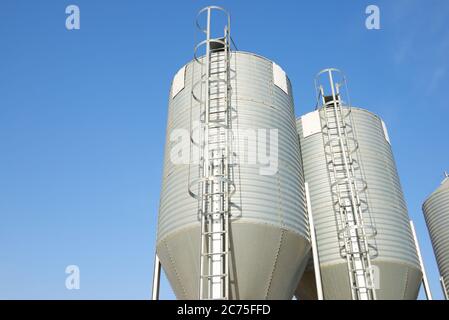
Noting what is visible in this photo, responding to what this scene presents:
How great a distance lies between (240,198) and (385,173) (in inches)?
377

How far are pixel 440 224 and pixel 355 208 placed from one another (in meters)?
14.0

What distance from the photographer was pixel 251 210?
13516 mm

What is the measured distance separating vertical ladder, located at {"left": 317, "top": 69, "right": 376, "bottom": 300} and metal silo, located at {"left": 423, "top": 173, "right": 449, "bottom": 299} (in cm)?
1186

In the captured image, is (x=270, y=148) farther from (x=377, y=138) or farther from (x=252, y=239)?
(x=377, y=138)

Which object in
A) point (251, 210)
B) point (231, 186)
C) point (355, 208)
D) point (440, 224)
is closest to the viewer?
point (251, 210)

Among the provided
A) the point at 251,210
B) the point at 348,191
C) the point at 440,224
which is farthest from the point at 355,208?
the point at 440,224

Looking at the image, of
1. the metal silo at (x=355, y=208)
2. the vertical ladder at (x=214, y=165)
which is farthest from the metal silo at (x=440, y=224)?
the vertical ladder at (x=214, y=165)

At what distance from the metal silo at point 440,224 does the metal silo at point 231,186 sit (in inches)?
624

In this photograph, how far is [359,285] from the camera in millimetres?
16156

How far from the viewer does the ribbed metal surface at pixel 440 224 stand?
26766 mm

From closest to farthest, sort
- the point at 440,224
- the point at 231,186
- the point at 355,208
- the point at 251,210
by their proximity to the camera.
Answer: the point at 251,210, the point at 231,186, the point at 355,208, the point at 440,224

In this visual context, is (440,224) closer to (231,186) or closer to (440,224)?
(440,224)

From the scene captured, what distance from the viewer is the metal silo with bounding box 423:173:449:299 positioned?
2666 centimetres
